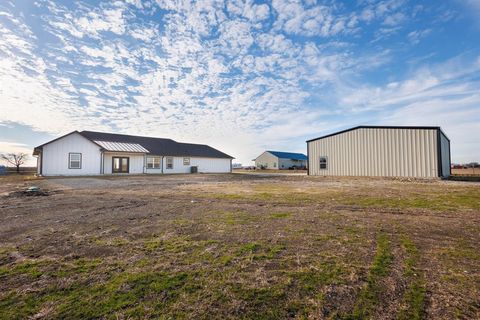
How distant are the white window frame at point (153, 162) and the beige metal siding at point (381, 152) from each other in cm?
1877

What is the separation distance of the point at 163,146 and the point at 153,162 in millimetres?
4078

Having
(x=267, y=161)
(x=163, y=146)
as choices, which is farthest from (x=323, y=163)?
(x=267, y=161)

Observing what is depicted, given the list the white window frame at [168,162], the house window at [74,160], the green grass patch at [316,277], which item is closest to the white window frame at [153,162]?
the white window frame at [168,162]

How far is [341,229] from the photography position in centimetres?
454

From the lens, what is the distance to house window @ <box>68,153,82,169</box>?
22730 mm

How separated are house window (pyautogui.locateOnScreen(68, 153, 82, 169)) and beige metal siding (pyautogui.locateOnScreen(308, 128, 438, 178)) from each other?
2397cm

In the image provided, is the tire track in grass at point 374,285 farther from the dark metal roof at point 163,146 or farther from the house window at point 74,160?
the dark metal roof at point 163,146

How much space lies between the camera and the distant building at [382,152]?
700 inches

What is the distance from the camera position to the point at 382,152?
19.8 metres

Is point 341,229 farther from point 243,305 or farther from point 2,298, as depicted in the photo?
point 2,298

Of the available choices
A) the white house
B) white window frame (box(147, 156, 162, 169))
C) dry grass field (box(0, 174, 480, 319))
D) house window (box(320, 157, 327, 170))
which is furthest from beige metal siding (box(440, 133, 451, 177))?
white window frame (box(147, 156, 162, 169))

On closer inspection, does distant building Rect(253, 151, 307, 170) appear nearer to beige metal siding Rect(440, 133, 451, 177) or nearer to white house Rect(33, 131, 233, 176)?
white house Rect(33, 131, 233, 176)

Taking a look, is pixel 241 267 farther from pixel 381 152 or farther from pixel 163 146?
pixel 163 146

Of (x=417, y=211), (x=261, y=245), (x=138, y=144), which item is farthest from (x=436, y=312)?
(x=138, y=144)
